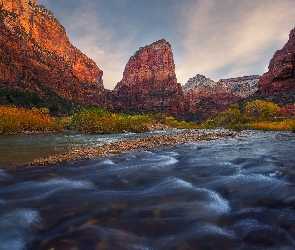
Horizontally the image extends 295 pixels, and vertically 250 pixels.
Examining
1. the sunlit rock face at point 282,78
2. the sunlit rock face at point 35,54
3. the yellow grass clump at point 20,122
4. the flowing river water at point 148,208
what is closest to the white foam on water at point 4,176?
the flowing river water at point 148,208

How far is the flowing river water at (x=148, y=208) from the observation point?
3.26 meters

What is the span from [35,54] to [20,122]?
88012mm

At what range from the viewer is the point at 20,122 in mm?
23641

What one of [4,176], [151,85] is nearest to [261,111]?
[4,176]

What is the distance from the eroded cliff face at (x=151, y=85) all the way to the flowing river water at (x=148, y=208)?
135 meters

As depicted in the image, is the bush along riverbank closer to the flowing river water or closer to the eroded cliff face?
the flowing river water

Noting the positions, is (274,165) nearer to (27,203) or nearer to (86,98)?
(27,203)

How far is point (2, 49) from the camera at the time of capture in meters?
82.3

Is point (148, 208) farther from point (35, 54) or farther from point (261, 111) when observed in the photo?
point (35, 54)

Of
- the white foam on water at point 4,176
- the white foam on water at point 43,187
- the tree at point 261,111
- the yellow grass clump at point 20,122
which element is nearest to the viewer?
the white foam on water at point 43,187

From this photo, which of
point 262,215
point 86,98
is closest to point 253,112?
point 262,215

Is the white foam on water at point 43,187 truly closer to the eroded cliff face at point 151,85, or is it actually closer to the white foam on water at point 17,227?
the white foam on water at point 17,227

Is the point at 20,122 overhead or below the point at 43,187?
overhead

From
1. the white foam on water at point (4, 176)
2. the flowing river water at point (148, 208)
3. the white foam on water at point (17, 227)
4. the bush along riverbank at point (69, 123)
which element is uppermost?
the bush along riverbank at point (69, 123)
